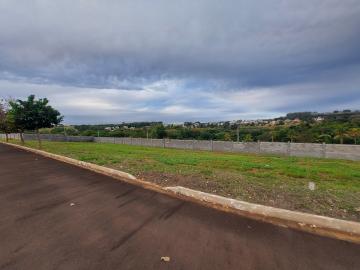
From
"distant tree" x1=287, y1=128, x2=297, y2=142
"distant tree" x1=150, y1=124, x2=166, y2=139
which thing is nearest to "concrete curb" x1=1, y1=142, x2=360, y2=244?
"distant tree" x1=287, y1=128, x2=297, y2=142

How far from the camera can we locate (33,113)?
20953 millimetres

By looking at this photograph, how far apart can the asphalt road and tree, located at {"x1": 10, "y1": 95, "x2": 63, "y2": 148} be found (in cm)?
1778

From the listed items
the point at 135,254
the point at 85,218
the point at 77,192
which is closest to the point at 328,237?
the point at 135,254

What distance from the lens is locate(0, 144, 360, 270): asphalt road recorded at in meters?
3.06

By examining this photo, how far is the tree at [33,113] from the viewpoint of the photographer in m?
20.6

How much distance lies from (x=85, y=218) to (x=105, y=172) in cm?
455

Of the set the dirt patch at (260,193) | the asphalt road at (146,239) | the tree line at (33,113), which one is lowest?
the asphalt road at (146,239)

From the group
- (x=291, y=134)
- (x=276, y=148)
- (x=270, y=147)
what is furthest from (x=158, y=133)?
(x=276, y=148)

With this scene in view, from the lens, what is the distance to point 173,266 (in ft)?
9.75

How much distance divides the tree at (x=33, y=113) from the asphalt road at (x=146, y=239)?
58.3 ft

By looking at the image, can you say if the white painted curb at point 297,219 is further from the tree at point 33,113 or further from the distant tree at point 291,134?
the distant tree at point 291,134

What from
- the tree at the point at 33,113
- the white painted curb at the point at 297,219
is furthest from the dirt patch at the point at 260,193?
the tree at the point at 33,113

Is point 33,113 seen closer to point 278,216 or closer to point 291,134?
Answer: point 278,216

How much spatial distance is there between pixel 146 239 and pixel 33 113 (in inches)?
835
